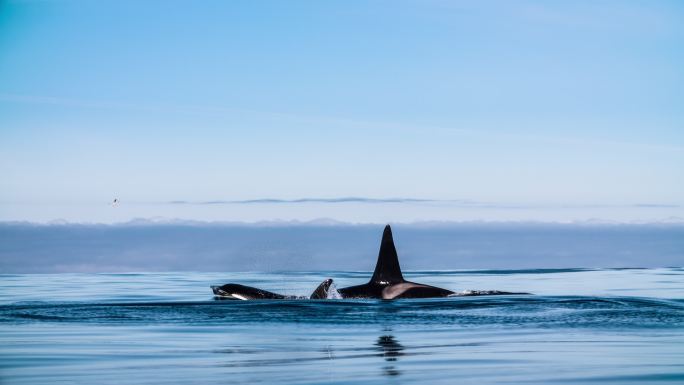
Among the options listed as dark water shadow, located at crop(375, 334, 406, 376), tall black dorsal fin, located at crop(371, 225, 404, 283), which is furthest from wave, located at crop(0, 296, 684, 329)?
dark water shadow, located at crop(375, 334, 406, 376)

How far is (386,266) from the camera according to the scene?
31.5 metres

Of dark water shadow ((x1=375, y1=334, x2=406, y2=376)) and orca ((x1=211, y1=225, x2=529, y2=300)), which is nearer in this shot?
dark water shadow ((x1=375, y1=334, x2=406, y2=376))

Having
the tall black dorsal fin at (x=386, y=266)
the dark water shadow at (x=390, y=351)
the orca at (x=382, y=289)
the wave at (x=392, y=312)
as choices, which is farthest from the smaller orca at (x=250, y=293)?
the dark water shadow at (x=390, y=351)

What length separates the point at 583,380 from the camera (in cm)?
1196

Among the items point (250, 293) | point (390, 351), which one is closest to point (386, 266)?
point (250, 293)

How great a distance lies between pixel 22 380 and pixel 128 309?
13141mm

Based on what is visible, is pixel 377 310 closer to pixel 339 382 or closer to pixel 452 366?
pixel 452 366

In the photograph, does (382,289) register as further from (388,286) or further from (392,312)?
(392,312)

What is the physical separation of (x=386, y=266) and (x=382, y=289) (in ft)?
2.95

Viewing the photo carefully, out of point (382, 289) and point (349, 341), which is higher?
point (382, 289)

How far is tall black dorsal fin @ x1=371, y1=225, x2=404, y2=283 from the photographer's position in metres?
31.4

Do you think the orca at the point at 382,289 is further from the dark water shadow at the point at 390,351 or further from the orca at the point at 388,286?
the dark water shadow at the point at 390,351

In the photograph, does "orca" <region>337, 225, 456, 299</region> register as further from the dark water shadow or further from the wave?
the dark water shadow

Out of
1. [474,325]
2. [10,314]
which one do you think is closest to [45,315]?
[10,314]
